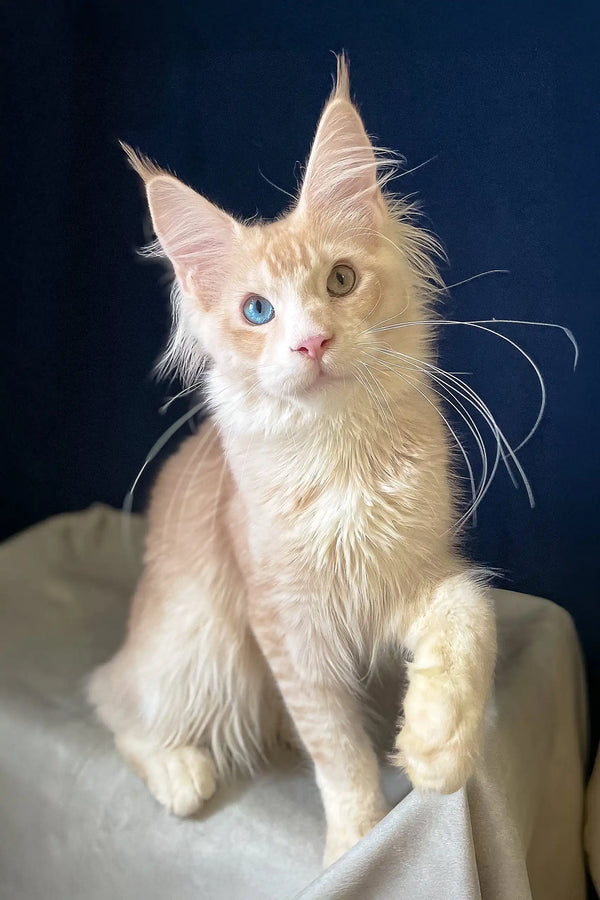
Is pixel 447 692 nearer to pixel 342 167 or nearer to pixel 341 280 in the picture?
pixel 341 280

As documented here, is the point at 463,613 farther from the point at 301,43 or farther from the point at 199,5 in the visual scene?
the point at 199,5

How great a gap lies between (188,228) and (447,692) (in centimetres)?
58

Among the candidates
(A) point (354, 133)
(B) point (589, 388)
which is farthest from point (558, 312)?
(A) point (354, 133)

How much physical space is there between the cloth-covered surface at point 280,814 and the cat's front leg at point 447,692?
0.31 feet

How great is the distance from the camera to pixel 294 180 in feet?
3.47

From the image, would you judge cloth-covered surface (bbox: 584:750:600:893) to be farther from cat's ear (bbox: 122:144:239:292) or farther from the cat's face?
cat's ear (bbox: 122:144:239:292)

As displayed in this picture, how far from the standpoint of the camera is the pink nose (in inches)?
29.3

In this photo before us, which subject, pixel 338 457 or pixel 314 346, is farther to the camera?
pixel 338 457

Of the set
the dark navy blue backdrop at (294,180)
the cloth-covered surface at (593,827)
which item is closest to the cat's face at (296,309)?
the dark navy blue backdrop at (294,180)

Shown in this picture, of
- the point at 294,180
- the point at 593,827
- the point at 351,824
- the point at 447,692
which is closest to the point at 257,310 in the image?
the point at 294,180

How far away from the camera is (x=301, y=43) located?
1036mm

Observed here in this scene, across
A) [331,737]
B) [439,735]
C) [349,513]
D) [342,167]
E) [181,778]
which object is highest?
[342,167]

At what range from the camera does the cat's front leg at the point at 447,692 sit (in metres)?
0.71

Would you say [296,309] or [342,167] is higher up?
[342,167]
